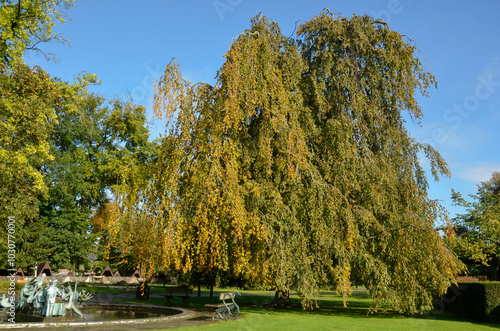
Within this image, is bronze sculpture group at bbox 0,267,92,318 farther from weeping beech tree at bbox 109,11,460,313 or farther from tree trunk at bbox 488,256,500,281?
tree trunk at bbox 488,256,500,281

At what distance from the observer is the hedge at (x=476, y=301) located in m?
14.6

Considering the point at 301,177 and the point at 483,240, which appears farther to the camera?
the point at 483,240

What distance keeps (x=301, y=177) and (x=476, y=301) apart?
8.17 metres

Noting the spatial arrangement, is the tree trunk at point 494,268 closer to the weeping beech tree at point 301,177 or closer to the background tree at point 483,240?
the background tree at point 483,240

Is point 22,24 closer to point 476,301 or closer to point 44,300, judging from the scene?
point 44,300

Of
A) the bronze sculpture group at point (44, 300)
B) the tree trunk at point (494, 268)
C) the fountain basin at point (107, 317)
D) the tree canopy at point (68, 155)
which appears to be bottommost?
the fountain basin at point (107, 317)

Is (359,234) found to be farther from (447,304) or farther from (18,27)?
(18,27)

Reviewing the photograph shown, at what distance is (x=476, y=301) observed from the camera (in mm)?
15312

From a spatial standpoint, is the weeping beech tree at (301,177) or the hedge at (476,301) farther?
the hedge at (476,301)

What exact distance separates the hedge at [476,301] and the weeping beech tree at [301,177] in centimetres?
161

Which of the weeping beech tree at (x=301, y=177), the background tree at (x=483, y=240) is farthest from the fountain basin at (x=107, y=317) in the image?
the background tree at (x=483, y=240)

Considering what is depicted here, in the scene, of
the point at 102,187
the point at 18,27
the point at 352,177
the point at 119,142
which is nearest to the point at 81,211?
the point at 102,187

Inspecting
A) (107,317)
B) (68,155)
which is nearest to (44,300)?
(107,317)

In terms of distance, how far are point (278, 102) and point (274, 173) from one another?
248 centimetres
